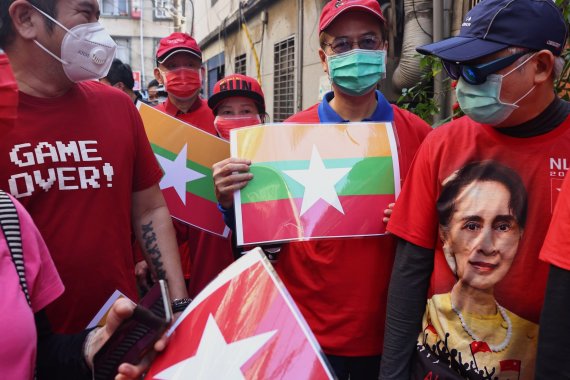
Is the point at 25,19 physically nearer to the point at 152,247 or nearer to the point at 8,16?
the point at 8,16

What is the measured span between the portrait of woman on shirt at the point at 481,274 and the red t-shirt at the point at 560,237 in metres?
0.17

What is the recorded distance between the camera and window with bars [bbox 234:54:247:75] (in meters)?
13.5

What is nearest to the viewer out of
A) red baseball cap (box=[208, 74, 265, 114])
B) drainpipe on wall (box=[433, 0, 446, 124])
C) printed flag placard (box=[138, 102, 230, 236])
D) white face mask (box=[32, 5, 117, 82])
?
white face mask (box=[32, 5, 117, 82])

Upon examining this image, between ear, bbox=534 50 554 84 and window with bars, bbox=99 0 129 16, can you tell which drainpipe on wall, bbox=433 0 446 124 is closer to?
ear, bbox=534 50 554 84

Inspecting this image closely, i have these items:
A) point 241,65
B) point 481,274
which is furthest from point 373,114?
point 241,65

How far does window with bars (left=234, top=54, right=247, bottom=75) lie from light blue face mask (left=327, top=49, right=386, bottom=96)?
37.7 feet

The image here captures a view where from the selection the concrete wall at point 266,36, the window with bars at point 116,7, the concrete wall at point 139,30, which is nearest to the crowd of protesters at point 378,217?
the concrete wall at point 266,36

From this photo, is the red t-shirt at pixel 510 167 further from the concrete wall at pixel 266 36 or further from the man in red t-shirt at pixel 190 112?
the concrete wall at pixel 266 36

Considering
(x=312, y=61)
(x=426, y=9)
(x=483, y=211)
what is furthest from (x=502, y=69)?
(x=312, y=61)

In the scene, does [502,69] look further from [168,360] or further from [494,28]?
[168,360]

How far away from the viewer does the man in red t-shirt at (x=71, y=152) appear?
66.2 inches

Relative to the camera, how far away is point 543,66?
4.76 feet

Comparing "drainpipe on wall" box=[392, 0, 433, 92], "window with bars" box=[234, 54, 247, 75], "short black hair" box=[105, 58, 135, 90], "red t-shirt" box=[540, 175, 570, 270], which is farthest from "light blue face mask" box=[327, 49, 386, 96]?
"window with bars" box=[234, 54, 247, 75]

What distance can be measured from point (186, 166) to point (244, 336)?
1.57m
